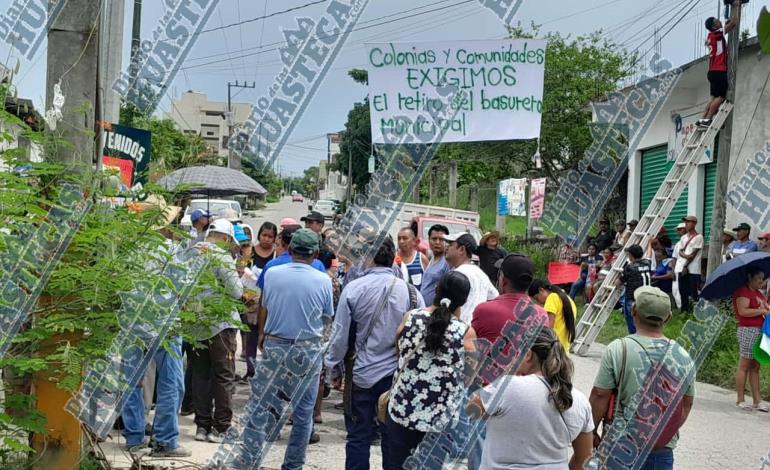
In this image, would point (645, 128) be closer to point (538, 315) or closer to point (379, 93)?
point (379, 93)

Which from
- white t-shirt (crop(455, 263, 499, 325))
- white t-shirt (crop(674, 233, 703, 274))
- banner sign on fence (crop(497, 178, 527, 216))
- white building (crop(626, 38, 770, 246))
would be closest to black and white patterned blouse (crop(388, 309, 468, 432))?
white t-shirt (crop(455, 263, 499, 325))

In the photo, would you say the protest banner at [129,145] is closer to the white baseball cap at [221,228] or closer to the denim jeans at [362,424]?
the white baseball cap at [221,228]

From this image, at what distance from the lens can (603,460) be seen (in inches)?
199

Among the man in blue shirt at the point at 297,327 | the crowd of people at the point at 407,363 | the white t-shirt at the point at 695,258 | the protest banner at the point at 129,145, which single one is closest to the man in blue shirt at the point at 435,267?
the crowd of people at the point at 407,363

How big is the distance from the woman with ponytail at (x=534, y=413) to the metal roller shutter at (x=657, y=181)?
1570cm

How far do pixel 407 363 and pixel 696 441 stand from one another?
4.35 metres

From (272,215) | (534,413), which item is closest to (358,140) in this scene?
(272,215)

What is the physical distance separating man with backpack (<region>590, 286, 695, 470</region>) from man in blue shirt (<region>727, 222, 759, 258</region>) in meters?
10.2

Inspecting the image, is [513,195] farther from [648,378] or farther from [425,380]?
[648,378]

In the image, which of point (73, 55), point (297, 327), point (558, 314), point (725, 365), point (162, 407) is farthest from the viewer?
point (725, 365)

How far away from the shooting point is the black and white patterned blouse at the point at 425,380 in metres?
5.21

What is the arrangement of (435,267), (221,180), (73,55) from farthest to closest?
(221,180) → (435,267) → (73,55)

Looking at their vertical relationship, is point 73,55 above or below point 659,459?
above

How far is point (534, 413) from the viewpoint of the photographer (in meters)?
3.93
